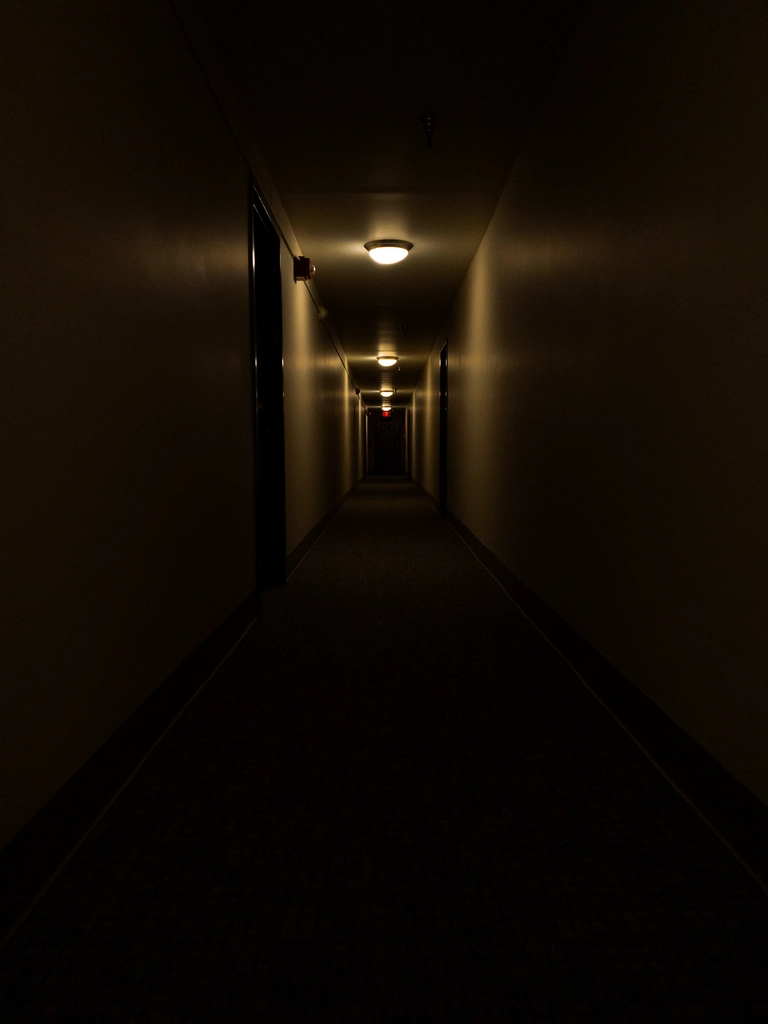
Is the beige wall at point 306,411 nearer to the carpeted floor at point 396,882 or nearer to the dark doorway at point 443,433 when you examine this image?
the dark doorway at point 443,433

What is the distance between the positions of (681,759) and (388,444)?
26.3 metres

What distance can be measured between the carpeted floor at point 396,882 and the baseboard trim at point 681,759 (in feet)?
0.17

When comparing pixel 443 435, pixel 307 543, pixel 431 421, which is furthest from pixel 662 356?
pixel 431 421

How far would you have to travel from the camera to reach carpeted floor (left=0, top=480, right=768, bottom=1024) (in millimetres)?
1104

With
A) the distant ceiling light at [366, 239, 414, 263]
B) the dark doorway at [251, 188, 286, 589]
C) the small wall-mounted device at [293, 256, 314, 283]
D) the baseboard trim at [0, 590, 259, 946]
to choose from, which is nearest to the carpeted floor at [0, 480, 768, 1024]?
the baseboard trim at [0, 590, 259, 946]

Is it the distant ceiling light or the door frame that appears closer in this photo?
the distant ceiling light

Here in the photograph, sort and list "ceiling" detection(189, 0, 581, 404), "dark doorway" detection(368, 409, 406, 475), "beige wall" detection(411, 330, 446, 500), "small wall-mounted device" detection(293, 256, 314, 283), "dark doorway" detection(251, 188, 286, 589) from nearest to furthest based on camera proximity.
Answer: "ceiling" detection(189, 0, 581, 404), "dark doorway" detection(251, 188, 286, 589), "small wall-mounted device" detection(293, 256, 314, 283), "beige wall" detection(411, 330, 446, 500), "dark doorway" detection(368, 409, 406, 475)

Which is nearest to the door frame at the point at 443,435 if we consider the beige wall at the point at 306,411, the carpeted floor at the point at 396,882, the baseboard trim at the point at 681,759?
the beige wall at the point at 306,411

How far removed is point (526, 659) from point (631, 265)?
5.55ft

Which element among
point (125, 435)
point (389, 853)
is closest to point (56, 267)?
point (125, 435)

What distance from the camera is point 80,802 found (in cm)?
155

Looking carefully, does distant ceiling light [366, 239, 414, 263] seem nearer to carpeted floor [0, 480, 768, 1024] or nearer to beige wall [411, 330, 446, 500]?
beige wall [411, 330, 446, 500]

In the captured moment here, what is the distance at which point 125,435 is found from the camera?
6.04 ft

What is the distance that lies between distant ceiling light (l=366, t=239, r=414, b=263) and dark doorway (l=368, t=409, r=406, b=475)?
70.9 ft
